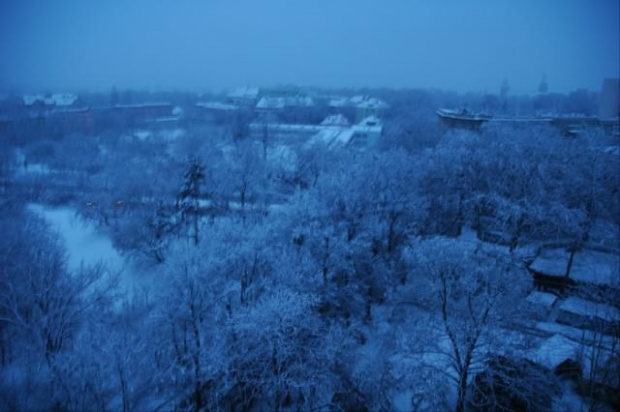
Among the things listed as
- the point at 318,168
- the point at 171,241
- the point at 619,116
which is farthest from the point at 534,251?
the point at 619,116

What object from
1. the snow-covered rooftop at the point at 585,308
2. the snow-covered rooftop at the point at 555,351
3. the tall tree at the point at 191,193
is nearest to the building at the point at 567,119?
the snow-covered rooftop at the point at 585,308

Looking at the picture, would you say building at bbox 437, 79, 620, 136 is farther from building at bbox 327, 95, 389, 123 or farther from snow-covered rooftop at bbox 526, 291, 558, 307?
building at bbox 327, 95, 389, 123

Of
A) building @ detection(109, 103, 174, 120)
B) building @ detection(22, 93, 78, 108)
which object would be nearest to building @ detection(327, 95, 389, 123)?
building @ detection(109, 103, 174, 120)

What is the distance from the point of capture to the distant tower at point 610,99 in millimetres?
29859

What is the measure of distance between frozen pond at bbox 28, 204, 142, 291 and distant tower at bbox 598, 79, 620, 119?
3557 centimetres

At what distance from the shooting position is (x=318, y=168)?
20406mm

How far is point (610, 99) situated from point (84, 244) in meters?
37.8

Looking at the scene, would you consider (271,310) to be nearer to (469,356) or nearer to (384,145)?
(469,356)

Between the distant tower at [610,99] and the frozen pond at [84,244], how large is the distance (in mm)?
35571

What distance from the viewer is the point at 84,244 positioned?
15.9 meters

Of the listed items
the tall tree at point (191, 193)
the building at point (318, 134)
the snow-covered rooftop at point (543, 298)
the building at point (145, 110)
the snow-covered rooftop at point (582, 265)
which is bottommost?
the snow-covered rooftop at point (543, 298)

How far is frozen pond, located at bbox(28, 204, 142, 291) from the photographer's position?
13.6 m

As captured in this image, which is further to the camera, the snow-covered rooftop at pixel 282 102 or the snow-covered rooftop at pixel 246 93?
the snow-covered rooftop at pixel 246 93

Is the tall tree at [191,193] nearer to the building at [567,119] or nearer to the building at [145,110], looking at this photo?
the building at [567,119]
